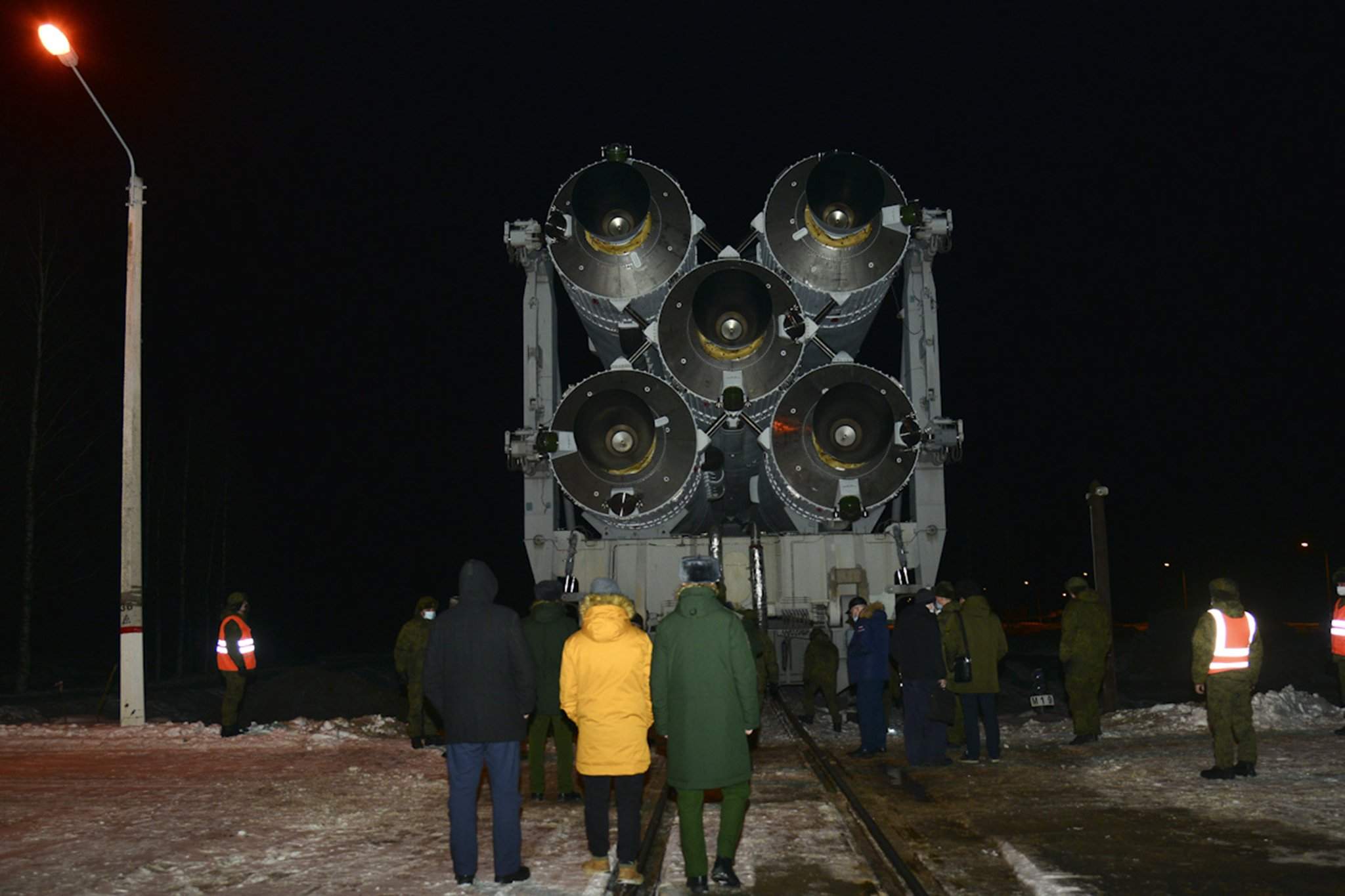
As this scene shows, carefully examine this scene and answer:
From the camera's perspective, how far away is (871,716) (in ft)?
34.8

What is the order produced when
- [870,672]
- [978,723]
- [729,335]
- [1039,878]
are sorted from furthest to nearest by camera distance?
1. [729,335]
2. [870,672]
3. [978,723]
4. [1039,878]

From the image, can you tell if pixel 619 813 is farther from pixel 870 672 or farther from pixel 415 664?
pixel 415 664

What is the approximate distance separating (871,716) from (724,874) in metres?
5.38

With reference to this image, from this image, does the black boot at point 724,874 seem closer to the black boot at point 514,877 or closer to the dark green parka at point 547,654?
the black boot at point 514,877

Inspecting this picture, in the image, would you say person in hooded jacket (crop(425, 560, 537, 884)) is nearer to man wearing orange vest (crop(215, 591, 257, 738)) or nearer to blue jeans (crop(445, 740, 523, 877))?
blue jeans (crop(445, 740, 523, 877))

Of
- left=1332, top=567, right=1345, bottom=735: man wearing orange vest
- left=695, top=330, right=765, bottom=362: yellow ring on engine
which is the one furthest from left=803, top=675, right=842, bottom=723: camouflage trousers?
left=1332, top=567, right=1345, bottom=735: man wearing orange vest

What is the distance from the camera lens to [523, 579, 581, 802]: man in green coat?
8164 millimetres

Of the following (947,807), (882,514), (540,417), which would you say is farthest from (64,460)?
(947,807)

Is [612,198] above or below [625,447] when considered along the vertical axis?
above

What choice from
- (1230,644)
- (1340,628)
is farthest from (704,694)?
(1340,628)

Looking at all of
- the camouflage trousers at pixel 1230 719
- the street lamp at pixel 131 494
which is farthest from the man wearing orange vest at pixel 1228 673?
the street lamp at pixel 131 494

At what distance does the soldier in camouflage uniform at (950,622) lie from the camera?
10.0 m

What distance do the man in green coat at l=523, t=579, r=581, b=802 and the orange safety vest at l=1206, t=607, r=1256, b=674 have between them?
4.80 meters

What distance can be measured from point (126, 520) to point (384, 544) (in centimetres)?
6450
